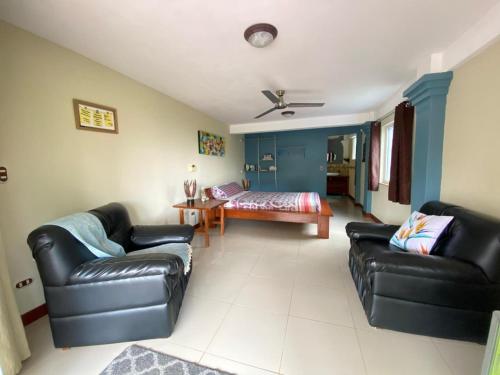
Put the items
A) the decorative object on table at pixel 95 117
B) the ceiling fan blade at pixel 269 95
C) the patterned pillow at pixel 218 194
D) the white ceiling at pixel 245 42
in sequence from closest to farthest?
the white ceiling at pixel 245 42
the decorative object on table at pixel 95 117
the ceiling fan blade at pixel 269 95
the patterned pillow at pixel 218 194

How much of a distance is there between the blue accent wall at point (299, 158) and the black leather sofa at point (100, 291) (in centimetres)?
534

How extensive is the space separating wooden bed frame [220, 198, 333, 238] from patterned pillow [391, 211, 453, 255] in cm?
146

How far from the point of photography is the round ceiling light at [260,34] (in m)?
1.62

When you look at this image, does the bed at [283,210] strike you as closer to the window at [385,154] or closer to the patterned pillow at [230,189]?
the patterned pillow at [230,189]

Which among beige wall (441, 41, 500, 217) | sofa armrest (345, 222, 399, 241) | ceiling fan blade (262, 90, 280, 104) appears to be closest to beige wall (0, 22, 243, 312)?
ceiling fan blade (262, 90, 280, 104)

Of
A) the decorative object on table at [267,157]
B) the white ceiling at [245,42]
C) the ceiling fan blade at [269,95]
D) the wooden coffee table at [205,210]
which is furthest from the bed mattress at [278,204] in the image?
the decorative object on table at [267,157]

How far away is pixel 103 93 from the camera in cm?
227

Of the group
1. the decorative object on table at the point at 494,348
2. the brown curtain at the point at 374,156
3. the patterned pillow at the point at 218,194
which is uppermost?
the brown curtain at the point at 374,156

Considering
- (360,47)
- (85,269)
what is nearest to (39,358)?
(85,269)

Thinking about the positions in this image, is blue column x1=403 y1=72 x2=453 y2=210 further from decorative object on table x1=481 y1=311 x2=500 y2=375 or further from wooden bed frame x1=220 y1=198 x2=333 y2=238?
decorative object on table x1=481 y1=311 x2=500 y2=375

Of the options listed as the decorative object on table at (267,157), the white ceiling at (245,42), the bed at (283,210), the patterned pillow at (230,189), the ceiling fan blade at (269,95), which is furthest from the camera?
the decorative object on table at (267,157)

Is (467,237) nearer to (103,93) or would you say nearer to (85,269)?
(85,269)

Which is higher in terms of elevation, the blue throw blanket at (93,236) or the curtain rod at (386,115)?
the curtain rod at (386,115)

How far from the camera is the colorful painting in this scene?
13.6 feet
